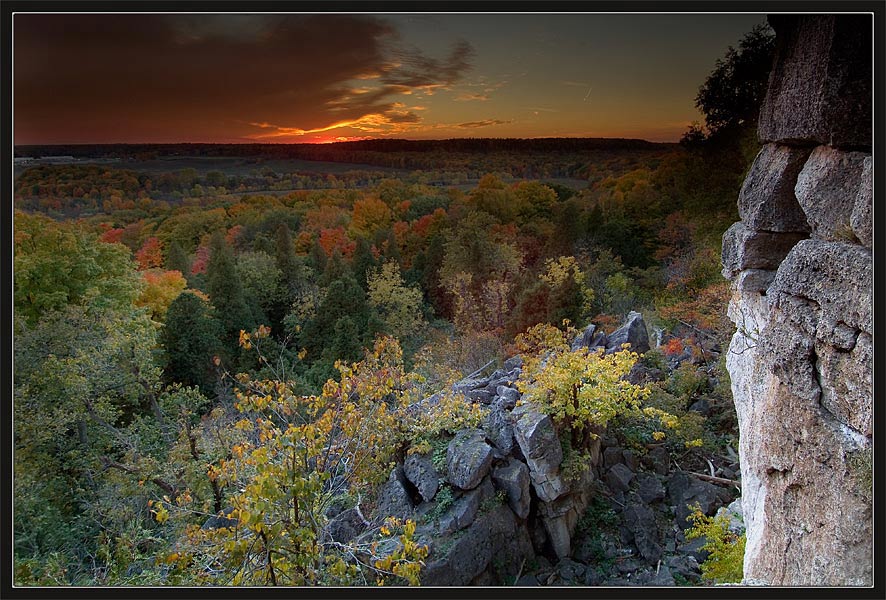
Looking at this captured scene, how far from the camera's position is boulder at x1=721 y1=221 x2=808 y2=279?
188 inches

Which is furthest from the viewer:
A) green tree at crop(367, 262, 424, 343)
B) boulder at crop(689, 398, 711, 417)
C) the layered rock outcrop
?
green tree at crop(367, 262, 424, 343)

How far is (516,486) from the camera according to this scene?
25.3ft

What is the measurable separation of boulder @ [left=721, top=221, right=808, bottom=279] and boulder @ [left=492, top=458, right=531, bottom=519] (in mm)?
4236

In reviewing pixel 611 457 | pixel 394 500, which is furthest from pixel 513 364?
pixel 394 500

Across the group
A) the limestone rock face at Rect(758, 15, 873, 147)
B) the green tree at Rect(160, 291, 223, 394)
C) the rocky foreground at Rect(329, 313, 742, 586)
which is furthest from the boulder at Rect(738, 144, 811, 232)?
the green tree at Rect(160, 291, 223, 394)

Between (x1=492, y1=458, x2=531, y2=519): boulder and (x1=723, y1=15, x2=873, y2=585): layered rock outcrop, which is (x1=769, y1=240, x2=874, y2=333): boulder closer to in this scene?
(x1=723, y1=15, x2=873, y2=585): layered rock outcrop

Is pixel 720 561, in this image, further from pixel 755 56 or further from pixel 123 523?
pixel 123 523

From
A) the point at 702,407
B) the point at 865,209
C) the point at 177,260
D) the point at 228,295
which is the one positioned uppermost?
the point at 865,209

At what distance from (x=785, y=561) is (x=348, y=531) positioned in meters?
5.01

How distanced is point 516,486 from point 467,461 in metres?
0.86

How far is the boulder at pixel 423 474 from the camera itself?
A: 7.54 m

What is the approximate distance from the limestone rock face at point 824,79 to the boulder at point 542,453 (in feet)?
16.2

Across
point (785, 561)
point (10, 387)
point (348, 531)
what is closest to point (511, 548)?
point (348, 531)

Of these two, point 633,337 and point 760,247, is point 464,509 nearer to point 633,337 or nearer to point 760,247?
point 760,247
